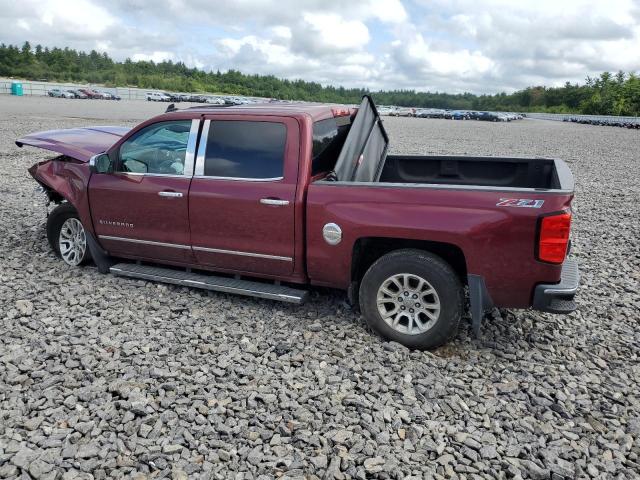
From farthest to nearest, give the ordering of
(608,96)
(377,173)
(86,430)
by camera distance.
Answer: (608,96)
(377,173)
(86,430)

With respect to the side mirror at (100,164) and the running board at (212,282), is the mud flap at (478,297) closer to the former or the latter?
the running board at (212,282)

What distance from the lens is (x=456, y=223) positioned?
12.4 feet

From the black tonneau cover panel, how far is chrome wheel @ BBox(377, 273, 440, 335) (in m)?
1.02

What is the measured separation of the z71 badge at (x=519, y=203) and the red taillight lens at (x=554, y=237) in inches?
4.4

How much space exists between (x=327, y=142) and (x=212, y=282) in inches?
65.7

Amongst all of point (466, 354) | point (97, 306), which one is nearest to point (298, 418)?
point (466, 354)

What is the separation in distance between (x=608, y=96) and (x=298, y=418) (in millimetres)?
101856

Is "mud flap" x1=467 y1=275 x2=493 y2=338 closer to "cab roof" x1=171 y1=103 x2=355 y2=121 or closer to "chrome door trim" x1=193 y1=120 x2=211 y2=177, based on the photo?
"cab roof" x1=171 y1=103 x2=355 y2=121

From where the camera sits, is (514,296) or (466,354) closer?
(514,296)

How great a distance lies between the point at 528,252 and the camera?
365cm

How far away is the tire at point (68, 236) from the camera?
Answer: 5.67 meters

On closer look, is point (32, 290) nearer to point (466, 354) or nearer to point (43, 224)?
point (43, 224)

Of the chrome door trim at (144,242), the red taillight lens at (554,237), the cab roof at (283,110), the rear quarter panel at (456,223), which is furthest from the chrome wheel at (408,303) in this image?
the chrome door trim at (144,242)

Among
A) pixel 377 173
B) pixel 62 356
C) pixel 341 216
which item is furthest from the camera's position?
pixel 377 173
